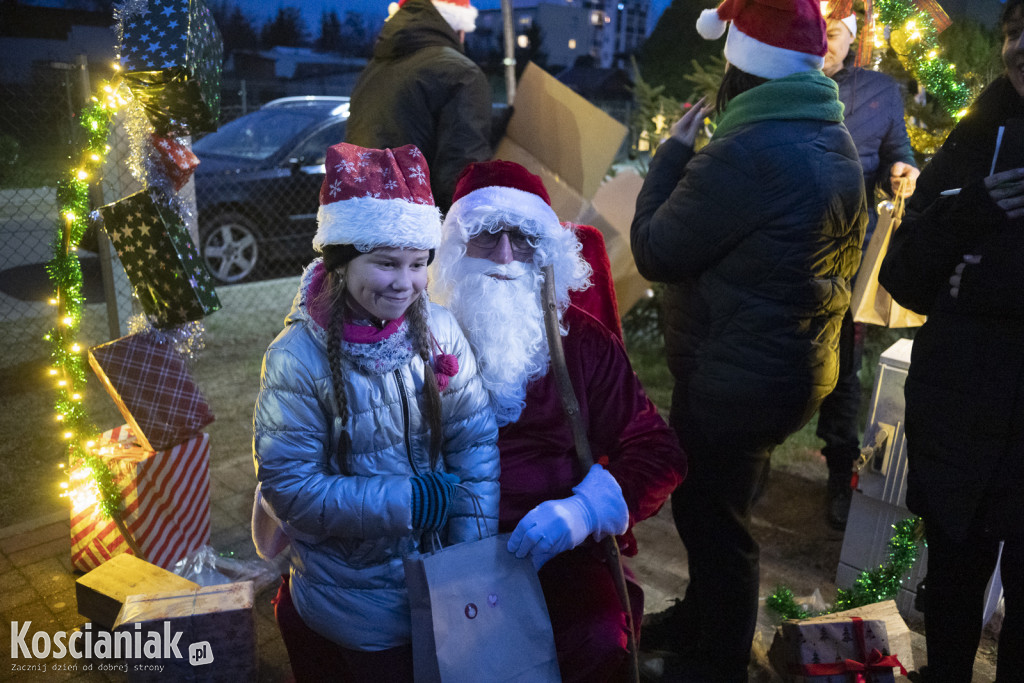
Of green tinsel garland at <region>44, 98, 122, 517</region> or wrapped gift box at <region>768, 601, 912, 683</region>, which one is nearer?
wrapped gift box at <region>768, 601, 912, 683</region>

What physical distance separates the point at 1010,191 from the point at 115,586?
3.22m

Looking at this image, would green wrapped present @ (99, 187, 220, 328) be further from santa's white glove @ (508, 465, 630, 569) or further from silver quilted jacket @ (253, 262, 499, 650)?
santa's white glove @ (508, 465, 630, 569)

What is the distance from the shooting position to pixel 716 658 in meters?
2.60

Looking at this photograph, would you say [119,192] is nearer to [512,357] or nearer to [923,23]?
[512,357]

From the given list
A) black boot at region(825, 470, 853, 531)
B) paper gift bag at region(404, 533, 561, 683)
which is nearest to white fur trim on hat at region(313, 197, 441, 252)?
paper gift bag at region(404, 533, 561, 683)

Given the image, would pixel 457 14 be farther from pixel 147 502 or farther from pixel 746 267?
pixel 147 502

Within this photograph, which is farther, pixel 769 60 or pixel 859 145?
pixel 859 145

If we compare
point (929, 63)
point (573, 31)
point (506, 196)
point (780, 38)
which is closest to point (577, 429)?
point (506, 196)

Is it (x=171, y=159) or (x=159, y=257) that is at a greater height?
(x=171, y=159)

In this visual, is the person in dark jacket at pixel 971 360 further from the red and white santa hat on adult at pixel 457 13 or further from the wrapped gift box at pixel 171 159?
the wrapped gift box at pixel 171 159

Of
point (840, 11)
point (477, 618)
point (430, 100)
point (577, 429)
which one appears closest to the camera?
point (477, 618)

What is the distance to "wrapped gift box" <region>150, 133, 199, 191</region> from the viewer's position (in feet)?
9.88

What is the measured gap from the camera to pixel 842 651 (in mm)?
2568

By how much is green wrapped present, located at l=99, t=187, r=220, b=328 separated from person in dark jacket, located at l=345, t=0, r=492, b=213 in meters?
0.97
